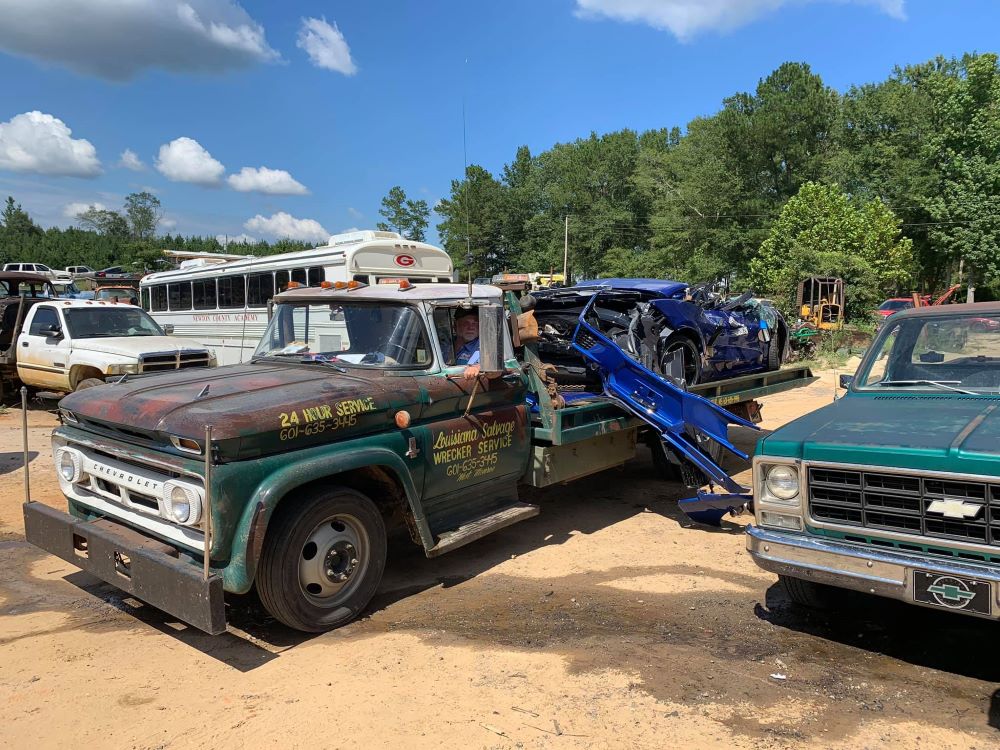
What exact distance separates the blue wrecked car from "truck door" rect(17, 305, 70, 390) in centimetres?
768

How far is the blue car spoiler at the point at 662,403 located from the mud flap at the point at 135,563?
3.89 meters

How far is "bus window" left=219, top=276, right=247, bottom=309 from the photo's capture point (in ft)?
47.9

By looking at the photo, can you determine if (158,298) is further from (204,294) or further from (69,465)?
(69,465)

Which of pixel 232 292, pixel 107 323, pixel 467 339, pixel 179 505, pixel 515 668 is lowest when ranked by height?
pixel 515 668

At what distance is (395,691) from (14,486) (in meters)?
6.48

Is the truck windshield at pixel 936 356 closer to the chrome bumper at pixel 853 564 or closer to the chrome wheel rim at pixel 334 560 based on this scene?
the chrome bumper at pixel 853 564

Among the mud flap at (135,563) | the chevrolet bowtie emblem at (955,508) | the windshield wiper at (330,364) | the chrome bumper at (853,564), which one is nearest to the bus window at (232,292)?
the windshield wiper at (330,364)

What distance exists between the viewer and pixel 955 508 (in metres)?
3.32

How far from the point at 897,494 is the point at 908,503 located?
0.22 feet

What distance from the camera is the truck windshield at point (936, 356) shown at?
14.7 feet

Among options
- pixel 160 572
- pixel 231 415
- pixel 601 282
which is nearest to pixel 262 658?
pixel 160 572

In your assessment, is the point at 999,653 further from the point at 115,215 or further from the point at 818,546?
the point at 115,215

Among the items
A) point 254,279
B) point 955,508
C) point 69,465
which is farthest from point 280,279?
point 955,508

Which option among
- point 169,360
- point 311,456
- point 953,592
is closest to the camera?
point 953,592
